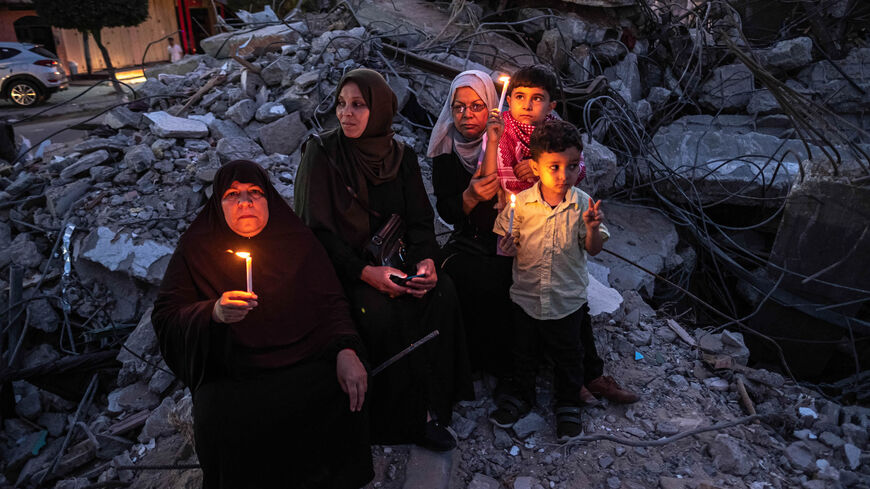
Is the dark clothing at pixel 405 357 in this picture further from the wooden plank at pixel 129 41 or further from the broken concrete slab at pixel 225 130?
the wooden plank at pixel 129 41

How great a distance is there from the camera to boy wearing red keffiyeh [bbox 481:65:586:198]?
257 cm

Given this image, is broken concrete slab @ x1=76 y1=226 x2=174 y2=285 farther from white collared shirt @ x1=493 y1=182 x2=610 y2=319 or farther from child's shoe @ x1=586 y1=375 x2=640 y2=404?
child's shoe @ x1=586 y1=375 x2=640 y2=404

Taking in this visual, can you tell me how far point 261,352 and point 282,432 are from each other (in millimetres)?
342

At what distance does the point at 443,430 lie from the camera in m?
2.55

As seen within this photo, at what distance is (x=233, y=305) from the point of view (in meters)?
1.88

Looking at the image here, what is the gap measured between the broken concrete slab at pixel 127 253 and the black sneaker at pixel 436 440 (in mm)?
2662

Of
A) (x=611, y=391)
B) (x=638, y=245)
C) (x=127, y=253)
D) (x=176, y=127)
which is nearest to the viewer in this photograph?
(x=611, y=391)

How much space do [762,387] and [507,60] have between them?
13.7 ft

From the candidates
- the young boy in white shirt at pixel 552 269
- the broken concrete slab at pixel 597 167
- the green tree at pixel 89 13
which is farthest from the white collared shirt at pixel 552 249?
the green tree at pixel 89 13

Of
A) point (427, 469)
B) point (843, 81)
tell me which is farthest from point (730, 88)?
point (427, 469)

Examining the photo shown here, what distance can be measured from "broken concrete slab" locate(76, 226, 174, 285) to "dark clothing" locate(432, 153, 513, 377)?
2.46 metres

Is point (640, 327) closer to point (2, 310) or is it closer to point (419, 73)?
point (419, 73)

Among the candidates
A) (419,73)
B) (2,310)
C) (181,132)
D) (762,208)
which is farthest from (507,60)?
(2,310)

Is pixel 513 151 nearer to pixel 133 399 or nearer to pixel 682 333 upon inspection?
pixel 682 333
